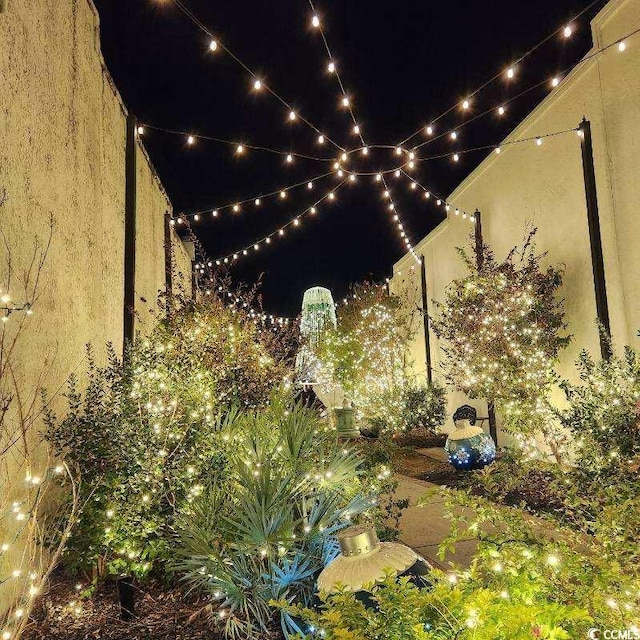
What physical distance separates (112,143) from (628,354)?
6.71 meters

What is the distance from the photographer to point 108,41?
6969 mm

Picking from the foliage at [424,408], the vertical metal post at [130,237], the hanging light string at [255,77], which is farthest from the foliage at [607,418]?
the foliage at [424,408]

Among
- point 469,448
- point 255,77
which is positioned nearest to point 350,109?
point 255,77

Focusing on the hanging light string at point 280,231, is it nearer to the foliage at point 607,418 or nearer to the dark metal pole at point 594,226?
the dark metal pole at point 594,226

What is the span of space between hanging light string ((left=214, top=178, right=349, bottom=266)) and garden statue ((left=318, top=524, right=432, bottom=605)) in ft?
24.8

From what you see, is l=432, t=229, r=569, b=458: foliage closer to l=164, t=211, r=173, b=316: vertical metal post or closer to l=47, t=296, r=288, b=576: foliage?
l=47, t=296, r=288, b=576: foliage

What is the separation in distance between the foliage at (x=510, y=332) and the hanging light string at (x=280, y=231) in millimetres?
3099

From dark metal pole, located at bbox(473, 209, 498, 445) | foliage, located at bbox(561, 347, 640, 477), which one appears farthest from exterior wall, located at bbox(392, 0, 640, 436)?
foliage, located at bbox(561, 347, 640, 477)

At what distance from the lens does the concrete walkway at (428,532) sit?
15.1ft

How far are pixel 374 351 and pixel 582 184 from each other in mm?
7778

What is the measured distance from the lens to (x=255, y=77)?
6.20m

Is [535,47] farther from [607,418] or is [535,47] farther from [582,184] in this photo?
[607,418]

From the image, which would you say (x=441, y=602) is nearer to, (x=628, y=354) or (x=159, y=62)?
(x=628, y=354)

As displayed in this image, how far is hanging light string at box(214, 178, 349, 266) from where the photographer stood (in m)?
9.63
